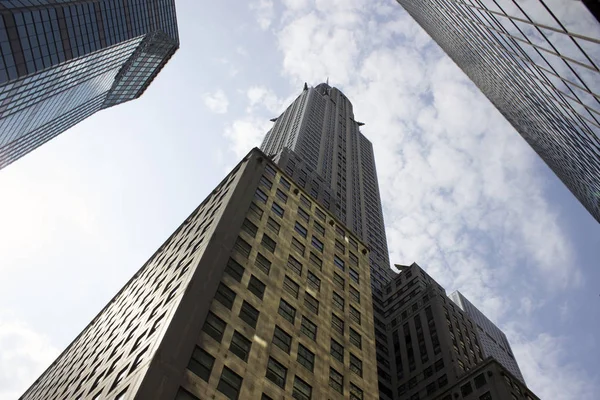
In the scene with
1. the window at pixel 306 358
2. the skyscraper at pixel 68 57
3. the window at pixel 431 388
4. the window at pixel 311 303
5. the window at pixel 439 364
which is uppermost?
the skyscraper at pixel 68 57

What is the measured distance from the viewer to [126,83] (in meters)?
156

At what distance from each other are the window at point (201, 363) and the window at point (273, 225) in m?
19.3

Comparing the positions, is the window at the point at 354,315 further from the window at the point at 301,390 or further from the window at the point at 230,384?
the window at the point at 230,384

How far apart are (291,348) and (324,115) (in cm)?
15227

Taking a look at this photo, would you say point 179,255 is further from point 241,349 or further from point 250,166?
point 241,349

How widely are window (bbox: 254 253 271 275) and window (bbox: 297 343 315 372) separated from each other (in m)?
7.91

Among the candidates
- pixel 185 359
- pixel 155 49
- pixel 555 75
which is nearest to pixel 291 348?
pixel 185 359

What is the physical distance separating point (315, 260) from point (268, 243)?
720cm

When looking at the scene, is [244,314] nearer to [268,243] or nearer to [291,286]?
[291,286]

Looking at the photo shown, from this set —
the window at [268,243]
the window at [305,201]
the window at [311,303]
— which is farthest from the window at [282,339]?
the window at [305,201]

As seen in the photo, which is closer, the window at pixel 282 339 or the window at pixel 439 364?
the window at pixel 282 339

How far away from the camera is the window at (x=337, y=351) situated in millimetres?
42000

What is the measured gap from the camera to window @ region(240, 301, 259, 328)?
3697 cm

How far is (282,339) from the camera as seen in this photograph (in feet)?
126
